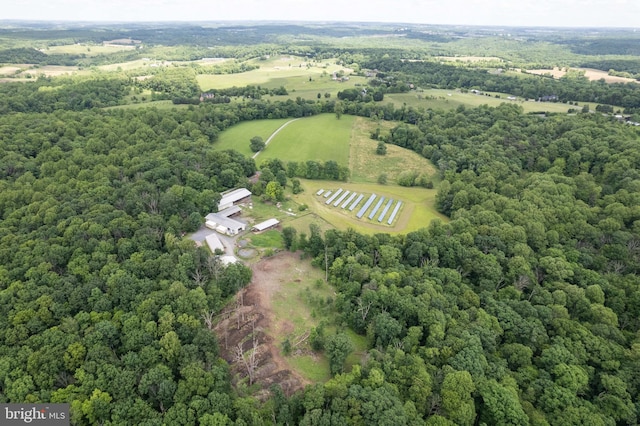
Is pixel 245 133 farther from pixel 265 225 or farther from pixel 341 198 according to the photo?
pixel 265 225

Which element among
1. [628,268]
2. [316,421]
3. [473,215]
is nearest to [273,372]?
[316,421]

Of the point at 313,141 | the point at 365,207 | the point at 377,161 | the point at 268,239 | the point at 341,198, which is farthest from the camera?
the point at 313,141

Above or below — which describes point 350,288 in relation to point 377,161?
below

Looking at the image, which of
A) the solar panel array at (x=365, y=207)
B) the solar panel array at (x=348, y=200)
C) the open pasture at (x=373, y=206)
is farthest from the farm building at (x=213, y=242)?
the solar panel array at (x=365, y=207)

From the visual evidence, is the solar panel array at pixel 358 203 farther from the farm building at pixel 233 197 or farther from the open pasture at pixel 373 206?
the farm building at pixel 233 197

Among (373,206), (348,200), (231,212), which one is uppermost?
(231,212)

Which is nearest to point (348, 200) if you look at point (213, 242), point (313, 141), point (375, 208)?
point (375, 208)

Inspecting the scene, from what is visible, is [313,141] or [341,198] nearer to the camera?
[341,198]
